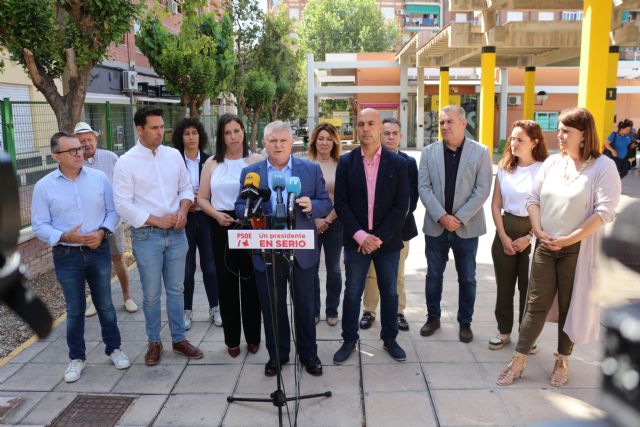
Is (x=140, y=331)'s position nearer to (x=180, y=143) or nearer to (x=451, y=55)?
(x=180, y=143)

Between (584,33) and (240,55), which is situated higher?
(240,55)

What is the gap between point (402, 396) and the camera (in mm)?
3814

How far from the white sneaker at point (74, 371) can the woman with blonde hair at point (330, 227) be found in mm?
2037

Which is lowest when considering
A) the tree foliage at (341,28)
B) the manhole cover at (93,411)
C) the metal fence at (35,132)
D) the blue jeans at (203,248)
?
the manhole cover at (93,411)

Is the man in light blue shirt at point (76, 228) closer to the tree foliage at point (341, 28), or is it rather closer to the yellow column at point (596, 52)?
the yellow column at point (596, 52)

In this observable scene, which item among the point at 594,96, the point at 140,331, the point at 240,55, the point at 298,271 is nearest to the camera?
the point at 298,271

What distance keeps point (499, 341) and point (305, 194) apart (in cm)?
212

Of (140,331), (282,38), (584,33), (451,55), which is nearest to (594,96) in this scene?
(584,33)

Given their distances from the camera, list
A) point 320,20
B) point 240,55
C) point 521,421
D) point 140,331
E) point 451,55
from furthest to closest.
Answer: point 320,20 < point 240,55 < point 451,55 < point 140,331 < point 521,421

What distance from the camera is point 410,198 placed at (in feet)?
16.2

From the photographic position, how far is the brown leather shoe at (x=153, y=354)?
439 cm

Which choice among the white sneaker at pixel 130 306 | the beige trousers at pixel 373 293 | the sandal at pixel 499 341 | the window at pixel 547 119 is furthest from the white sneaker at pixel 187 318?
the window at pixel 547 119

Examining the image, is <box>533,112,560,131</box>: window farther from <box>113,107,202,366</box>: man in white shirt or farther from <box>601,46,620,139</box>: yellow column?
<box>113,107,202,366</box>: man in white shirt

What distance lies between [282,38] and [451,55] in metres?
7.81
